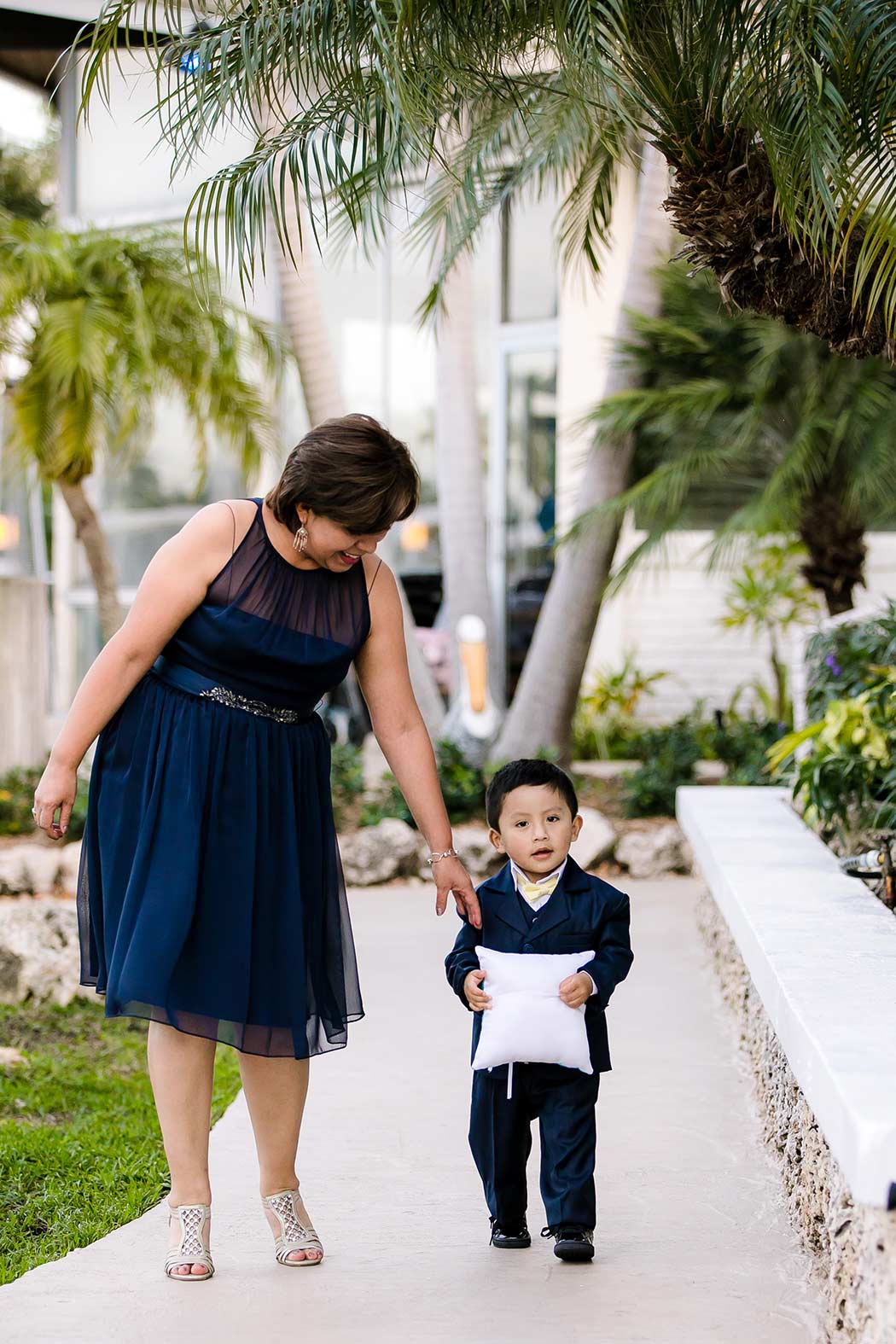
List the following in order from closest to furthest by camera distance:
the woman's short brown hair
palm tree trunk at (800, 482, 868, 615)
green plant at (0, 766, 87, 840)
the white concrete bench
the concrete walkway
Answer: the white concrete bench → the concrete walkway → the woman's short brown hair → green plant at (0, 766, 87, 840) → palm tree trunk at (800, 482, 868, 615)

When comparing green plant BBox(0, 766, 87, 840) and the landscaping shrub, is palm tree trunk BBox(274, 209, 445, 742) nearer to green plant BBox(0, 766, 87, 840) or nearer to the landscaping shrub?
the landscaping shrub

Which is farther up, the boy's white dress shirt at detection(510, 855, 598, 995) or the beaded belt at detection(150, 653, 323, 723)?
the beaded belt at detection(150, 653, 323, 723)

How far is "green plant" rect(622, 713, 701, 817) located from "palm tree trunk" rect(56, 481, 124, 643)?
3291 mm

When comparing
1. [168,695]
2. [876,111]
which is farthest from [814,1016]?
[876,111]

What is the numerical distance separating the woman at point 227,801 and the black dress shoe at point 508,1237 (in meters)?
0.37

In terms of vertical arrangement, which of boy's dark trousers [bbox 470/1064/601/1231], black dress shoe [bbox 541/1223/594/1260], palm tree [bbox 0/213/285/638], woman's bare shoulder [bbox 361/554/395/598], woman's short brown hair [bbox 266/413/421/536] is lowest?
black dress shoe [bbox 541/1223/594/1260]

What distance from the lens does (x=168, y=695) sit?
10.2 ft

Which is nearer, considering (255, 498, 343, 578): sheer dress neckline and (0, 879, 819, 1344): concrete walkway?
(0, 879, 819, 1344): concrete walkway

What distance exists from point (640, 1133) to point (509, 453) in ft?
32.6

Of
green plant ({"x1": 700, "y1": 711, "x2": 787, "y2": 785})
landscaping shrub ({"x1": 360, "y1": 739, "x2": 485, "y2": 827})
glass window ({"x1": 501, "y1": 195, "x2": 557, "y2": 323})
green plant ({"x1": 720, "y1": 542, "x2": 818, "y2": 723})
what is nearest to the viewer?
green plant ({"x1": 700, "y1": 711, "x2": 787, "y2": 785})

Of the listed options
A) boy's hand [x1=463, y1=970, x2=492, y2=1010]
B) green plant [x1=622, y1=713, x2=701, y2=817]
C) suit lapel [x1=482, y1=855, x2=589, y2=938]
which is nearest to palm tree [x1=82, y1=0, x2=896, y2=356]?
suit lapel [x1=482, y1=855, x2=589, y2=938]

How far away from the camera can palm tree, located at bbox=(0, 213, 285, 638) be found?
8.35 meters

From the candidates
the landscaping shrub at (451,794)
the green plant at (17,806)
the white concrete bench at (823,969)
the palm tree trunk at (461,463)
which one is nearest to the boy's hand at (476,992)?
the white concrete bench at (823,969)

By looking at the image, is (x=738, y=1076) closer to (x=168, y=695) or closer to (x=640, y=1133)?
(x=640, y=1133)
